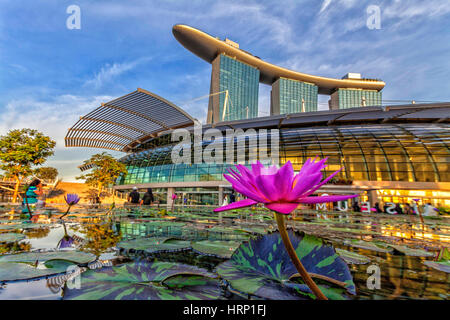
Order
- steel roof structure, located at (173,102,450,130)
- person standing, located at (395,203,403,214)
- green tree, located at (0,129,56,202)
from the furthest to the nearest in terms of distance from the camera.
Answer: steel roof structure, located at (173,102,450,130), person standing, located at (395,203,403,214), green tree, located at (0,129,56,202)

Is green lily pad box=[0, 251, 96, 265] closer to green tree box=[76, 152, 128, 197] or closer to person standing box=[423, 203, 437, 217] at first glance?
green tree box=[76, 152, 128, 197]

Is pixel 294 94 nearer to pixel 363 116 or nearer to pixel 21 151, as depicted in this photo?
pixel 363 116

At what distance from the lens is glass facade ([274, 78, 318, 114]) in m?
53.0

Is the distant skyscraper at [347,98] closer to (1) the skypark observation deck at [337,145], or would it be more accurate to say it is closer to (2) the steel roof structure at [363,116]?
(1) the skypark observation deck at [337,145]

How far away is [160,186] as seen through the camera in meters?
18.4

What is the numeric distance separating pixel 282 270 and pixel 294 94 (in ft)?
193

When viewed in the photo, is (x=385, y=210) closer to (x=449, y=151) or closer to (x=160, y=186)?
(x=449, y=151)

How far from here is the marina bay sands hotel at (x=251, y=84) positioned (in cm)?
4412

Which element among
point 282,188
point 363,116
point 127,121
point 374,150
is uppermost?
point 127,121

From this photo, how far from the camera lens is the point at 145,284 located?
0.77 m

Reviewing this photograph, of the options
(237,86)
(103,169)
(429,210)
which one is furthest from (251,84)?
(429,210)

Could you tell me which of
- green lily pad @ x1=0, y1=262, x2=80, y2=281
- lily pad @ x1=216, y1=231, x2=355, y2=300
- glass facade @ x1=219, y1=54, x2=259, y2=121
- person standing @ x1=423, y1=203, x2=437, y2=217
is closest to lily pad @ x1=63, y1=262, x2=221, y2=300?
lily pad @ x1=216, y1=231, x2=355, y2=300

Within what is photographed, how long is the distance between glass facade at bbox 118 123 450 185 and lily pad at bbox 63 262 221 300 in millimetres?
13224

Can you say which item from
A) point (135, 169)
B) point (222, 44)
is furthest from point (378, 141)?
point (222, 44)
